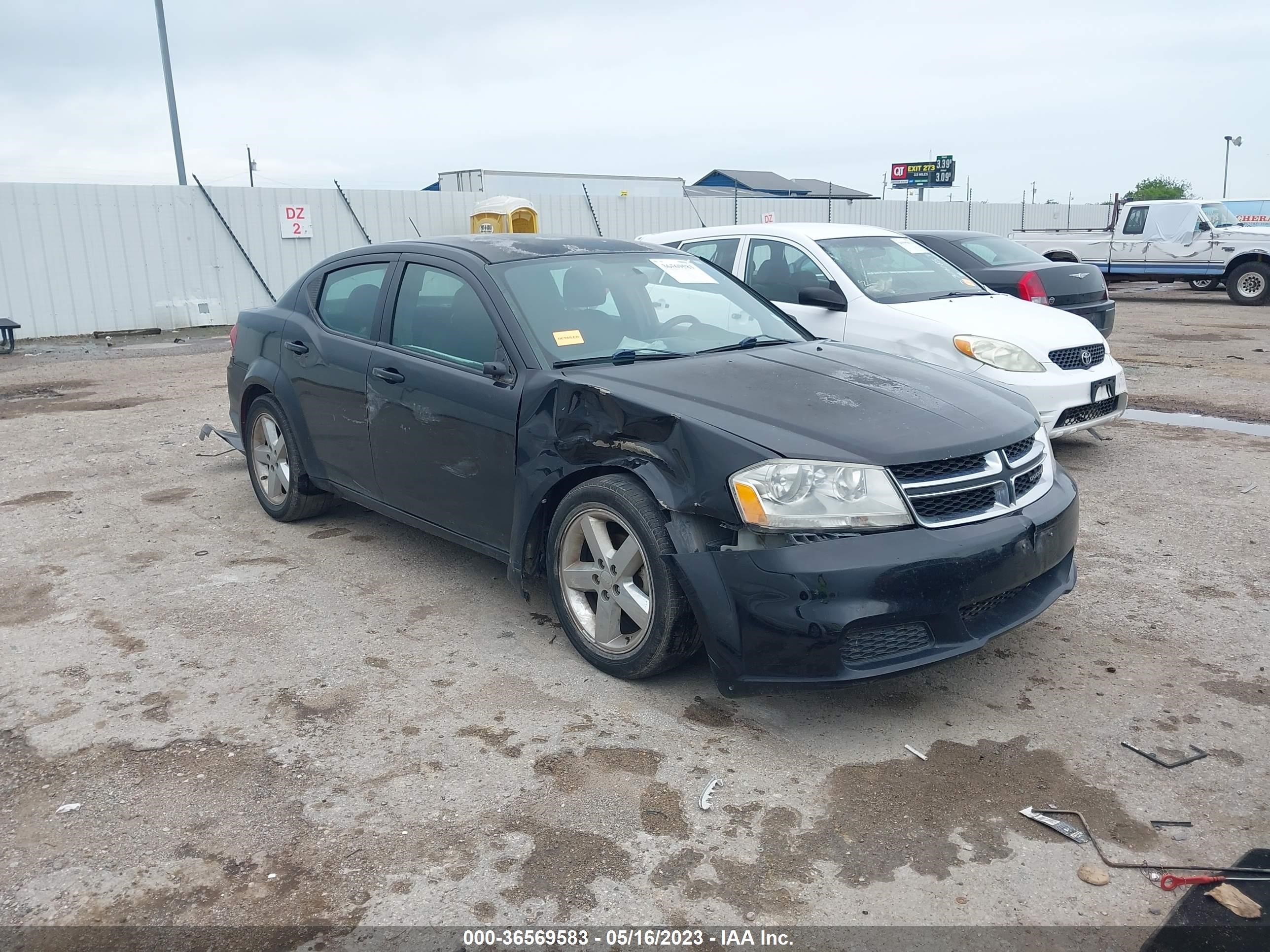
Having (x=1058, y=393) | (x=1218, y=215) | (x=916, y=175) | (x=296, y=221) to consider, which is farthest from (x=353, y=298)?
(x=916, y=175)

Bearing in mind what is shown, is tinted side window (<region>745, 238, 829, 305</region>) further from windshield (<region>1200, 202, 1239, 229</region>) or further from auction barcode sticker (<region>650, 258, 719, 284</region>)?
windshield (<region>1200, 202, 1239, 229</region>)

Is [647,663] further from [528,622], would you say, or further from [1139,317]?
[1139,317]

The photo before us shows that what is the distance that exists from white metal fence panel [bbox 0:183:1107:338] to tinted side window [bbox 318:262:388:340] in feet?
31.8

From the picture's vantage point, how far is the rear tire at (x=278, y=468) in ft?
18.7

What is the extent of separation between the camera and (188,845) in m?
2.94

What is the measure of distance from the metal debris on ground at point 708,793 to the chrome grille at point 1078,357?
486cm

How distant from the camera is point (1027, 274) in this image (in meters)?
10.3

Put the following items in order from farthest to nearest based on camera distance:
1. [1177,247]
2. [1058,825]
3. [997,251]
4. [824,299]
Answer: [1177,247] → [997,251] → [824,299] → [1058,825]

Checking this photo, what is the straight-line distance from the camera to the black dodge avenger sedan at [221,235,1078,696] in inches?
132

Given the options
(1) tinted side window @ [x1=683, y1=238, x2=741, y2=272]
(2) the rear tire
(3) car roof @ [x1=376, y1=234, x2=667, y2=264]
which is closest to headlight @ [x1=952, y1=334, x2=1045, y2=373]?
(1) tinted side window @ [x1=683, y1=238, x2=741, y2=272]

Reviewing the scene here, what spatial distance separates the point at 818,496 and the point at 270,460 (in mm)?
3776

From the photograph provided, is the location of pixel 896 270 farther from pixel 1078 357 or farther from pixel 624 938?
pixel 624 938

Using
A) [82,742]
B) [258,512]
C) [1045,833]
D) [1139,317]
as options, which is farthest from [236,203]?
[1045,833]

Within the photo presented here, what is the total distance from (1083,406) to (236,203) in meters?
16.3
